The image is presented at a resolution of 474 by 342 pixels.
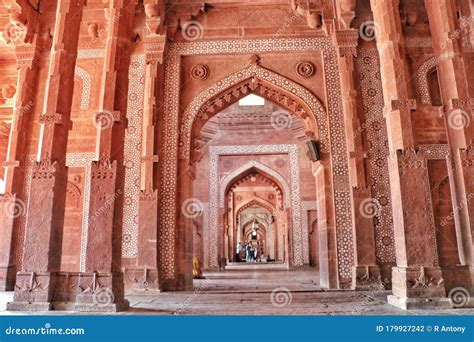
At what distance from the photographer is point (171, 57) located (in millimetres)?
9266

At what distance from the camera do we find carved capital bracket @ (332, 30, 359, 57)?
8.70 meters

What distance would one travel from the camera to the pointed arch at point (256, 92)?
8789 mm

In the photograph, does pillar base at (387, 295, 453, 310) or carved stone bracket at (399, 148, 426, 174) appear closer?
pillar base at (387, 295, 453, 310)

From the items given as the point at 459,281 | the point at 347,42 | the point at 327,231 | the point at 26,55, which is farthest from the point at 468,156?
the point at 26,55

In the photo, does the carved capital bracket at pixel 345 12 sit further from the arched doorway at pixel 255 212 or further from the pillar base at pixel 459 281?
the arched doorway at pixel 255 212

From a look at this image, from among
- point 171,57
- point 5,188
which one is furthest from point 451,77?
point 5,188

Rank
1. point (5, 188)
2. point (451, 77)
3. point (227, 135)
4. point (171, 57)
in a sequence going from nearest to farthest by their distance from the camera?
point (451, 77)
point (5, 188)
point (171, 57)
point (227, 135)

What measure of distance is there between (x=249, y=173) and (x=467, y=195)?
12519mm

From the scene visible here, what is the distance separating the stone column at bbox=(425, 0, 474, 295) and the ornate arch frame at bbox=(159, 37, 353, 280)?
3013mm

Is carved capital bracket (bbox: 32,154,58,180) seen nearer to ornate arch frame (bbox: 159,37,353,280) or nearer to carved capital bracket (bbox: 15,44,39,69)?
ornate arch frame (bbox: 159,37,353,280)

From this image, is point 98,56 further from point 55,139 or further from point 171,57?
point 55,139

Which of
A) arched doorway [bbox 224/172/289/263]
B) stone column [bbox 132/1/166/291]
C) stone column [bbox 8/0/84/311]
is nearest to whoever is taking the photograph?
stone column [bbox 8/0/84/311]

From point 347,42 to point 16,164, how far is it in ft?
24.5

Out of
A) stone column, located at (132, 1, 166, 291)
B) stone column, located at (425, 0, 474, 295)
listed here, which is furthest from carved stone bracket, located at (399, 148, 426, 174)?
stone column, located at (132, 1, 166, 291)
